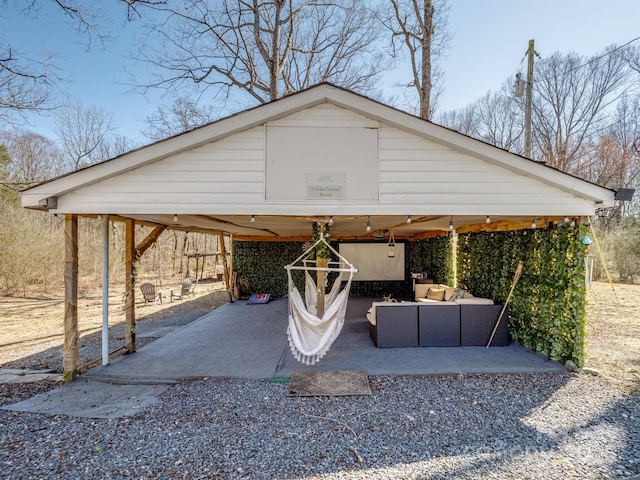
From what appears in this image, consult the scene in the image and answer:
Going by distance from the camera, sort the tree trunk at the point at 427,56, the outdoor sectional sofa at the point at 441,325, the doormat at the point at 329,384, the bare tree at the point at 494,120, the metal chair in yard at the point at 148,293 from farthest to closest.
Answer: the bare tree at the point at 494,120, the metal chair in yard at the point at 148,293, the tree trunk at the point at 427,56, the outdoor sectional sofa at the point at 441,325, the doormat at the point at 329,384

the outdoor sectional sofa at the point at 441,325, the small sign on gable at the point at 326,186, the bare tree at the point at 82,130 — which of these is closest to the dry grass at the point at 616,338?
the outdoor sectional sofa at the point at 441,325

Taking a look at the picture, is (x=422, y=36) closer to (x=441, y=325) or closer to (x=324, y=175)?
(x=324, y=175)

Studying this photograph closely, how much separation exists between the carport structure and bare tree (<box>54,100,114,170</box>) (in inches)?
563

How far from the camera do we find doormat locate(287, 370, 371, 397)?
12.4ft

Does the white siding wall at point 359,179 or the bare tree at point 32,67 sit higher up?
the bare tree at point 32,67

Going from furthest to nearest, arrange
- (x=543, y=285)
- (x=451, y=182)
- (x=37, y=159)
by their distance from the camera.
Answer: (x=37, y=159) → (x=543, y=285) → (x=451, y=182)

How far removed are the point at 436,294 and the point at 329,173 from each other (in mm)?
4702

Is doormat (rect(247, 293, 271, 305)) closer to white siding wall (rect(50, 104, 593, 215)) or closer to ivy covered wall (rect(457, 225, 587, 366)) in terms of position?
ivy covered wall (rect(457, 225, 587, 366))

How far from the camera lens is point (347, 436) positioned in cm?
297

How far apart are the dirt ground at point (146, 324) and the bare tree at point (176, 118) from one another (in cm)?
637

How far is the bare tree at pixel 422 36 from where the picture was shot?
9.96 meters

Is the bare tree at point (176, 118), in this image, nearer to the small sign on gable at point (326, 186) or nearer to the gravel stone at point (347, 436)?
the small sign on gable at point (326, 186)

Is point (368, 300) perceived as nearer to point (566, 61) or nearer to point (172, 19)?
point (172, 19)

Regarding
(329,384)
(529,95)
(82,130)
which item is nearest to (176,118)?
(82,130)
